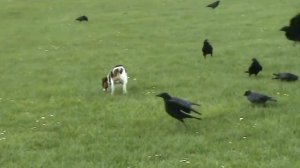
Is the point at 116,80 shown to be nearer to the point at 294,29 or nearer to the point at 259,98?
the point at 259,98

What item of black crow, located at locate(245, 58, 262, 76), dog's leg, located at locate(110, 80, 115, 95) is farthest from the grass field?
black crow, located at locate(245, 58, 262, 76)

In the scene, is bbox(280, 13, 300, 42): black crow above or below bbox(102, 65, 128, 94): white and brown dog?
above

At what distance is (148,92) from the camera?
15.2m

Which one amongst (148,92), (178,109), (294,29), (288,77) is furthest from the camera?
(148,92)

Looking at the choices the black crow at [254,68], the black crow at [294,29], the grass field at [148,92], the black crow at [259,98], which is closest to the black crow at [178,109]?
the grass field at [148,92]

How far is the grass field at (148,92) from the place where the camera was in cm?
988

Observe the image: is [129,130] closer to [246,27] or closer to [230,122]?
[230,122]

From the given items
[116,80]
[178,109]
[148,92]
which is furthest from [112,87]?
[178,109]

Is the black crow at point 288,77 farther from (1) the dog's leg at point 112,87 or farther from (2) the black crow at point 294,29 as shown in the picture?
(2) the black crow at point 294,29

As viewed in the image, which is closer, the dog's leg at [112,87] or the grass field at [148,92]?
the grass field at [148,92]

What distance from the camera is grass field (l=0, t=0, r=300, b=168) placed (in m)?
9.88

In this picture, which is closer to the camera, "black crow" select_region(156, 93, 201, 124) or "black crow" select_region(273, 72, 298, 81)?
"black crow" select_region(156, 93, 201, 124)

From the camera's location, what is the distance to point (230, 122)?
11523 millimetres

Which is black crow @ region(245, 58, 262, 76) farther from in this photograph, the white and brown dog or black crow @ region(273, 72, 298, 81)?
the white and brown dog
